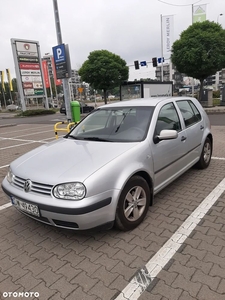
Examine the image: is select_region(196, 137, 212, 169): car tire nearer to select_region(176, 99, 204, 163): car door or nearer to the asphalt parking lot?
select_region(176, 99, 204, 163): car door

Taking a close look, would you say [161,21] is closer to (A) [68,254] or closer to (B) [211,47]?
(B) [211,47]

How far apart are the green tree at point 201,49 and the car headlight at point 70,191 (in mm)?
17020

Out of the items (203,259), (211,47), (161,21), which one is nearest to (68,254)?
(203,259)

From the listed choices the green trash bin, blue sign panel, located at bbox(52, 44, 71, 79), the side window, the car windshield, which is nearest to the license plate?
the car windshield

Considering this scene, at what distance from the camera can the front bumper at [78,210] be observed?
88.6 inches

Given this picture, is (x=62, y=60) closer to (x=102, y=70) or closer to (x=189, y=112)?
(x=189, y=112)

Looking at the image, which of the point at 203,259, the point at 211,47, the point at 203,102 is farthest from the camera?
the point at 203,102

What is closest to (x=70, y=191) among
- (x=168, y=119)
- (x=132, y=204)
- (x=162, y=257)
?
(x=132, y=204)

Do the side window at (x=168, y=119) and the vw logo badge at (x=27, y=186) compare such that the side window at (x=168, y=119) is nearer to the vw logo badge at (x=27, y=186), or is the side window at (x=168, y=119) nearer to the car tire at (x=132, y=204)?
the car tire at (x=132, y=204)

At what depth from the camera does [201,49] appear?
16547mm

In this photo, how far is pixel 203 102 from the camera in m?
19.4

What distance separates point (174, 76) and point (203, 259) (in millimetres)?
92485

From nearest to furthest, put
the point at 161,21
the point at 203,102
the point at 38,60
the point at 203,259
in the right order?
the point at 203,259
the point at 203,102
the point at 161,21
the point at 38,60

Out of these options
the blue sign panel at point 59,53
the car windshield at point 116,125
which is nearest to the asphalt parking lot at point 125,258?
the car windshield at point 116,125
